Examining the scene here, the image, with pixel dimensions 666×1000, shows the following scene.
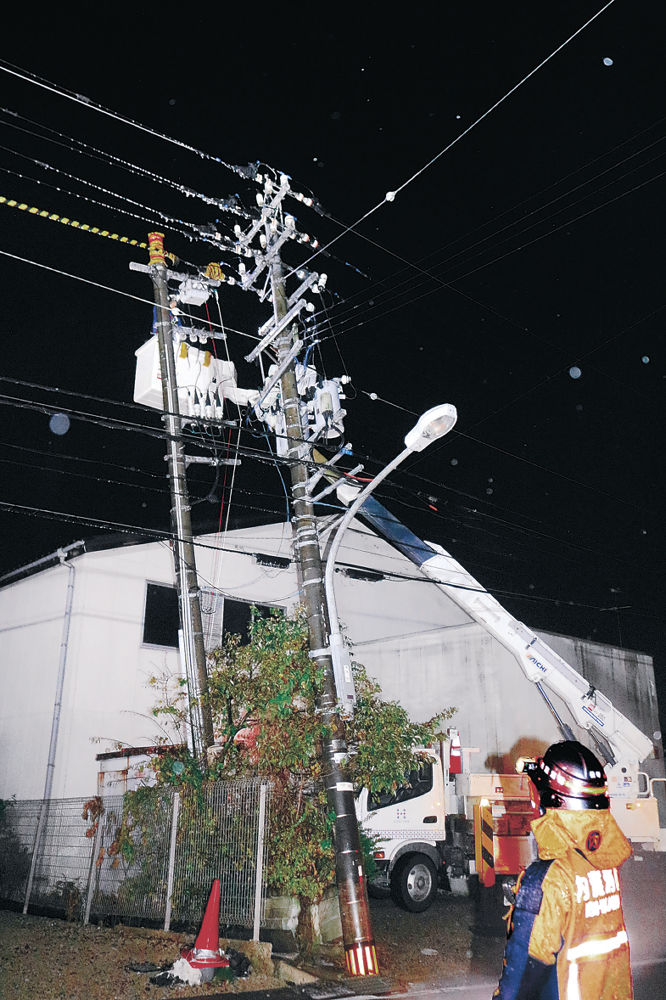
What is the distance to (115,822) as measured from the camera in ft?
41.8

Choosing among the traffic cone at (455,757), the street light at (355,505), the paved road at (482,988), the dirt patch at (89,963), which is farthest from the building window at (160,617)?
the paved road at (482,988)

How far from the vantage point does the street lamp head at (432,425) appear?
9.80 metres

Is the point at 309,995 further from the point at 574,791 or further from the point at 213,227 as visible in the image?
the point at 213,227

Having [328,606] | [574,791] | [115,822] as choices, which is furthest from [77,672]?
[574,791]

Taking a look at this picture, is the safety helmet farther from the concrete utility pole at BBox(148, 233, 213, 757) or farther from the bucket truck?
the concrete utility pole at BBox(148, 233, 213, 757)

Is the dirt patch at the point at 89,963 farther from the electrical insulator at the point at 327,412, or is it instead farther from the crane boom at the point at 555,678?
the crane boom at the point at 555,678

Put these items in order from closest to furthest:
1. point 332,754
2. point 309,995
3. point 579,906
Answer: point 579,906
point 309,995
point 332,754

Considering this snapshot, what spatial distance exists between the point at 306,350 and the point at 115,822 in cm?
821

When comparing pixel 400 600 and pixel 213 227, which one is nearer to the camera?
pixel 213 227

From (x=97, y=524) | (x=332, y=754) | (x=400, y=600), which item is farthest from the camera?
(x=400, y=600)

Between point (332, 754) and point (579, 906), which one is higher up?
point (332, 754)

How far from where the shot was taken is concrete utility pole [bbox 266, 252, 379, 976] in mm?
9281

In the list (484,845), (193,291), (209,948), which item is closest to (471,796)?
(484,845)

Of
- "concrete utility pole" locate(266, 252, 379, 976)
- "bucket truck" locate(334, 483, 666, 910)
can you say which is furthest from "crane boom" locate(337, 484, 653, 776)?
"concrete utility pole" locate(266, 252, 379, 976)
